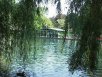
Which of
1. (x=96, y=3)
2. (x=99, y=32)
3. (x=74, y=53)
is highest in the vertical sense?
(x=96, y=3)

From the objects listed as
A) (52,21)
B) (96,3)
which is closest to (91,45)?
(96,3)

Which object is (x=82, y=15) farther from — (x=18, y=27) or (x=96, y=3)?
(x=18, y=27)

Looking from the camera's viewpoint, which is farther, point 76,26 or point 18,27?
point 18,27

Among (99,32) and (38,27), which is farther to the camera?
(38,27)

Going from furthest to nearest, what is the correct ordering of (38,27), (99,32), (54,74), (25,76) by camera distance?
(54,74)
(25,76)
(38,27)
(99,32)

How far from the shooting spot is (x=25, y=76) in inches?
420

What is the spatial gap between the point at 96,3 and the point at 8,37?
1671mm

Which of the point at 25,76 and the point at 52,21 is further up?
the point at 52,21

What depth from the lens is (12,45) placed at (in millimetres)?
4883

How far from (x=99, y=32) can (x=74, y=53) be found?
0.45 metres

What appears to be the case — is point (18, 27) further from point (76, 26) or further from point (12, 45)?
point (76, 26)

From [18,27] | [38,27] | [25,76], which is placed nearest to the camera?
[18,27]

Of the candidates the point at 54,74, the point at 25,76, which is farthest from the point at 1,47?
the point at 54,74

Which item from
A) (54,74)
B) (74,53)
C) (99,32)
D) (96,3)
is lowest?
(54,74)
